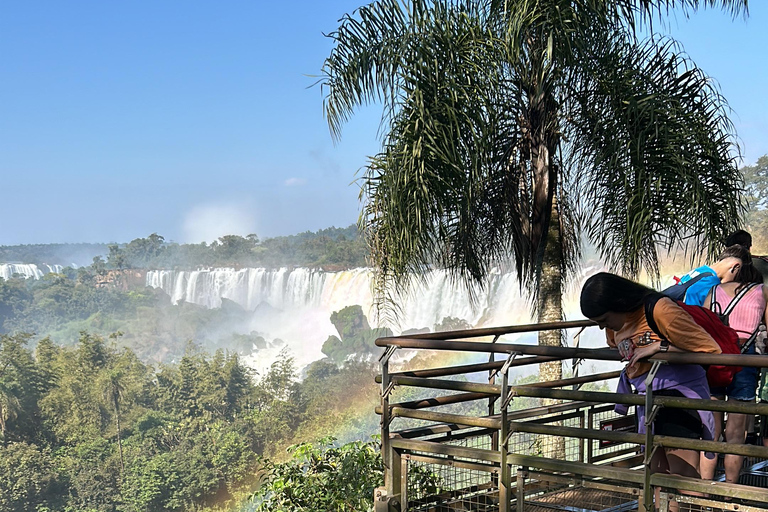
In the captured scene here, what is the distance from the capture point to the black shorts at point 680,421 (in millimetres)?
3512

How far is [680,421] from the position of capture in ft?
11.5

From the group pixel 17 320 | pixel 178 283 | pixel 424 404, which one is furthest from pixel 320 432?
pixel 424 404

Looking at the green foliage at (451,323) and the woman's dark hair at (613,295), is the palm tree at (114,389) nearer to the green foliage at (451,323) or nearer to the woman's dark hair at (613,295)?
the green foliage at (451,323)

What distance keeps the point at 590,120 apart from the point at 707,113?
3.27 feet

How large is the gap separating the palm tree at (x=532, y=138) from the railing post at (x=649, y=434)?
3733mm

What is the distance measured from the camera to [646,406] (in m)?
3.43

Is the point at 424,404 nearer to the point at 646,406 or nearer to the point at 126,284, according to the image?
the point at 646,406

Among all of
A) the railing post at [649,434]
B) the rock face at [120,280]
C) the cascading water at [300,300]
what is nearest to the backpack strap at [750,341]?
the railing post at [649,434]

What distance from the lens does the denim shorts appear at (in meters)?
4.12

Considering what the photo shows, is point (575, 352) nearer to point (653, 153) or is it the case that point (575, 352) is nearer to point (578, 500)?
point (578, 500)

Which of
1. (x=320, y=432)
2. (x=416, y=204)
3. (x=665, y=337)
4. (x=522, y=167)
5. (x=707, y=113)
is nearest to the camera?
(x=665, y=337)

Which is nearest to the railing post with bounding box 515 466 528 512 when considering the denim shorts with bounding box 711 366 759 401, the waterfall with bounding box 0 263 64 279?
the denim shorts with bounding box 711 366 759 401

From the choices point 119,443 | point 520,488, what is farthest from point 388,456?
point 119,443

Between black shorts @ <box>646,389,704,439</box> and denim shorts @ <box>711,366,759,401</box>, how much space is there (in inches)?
26.2
